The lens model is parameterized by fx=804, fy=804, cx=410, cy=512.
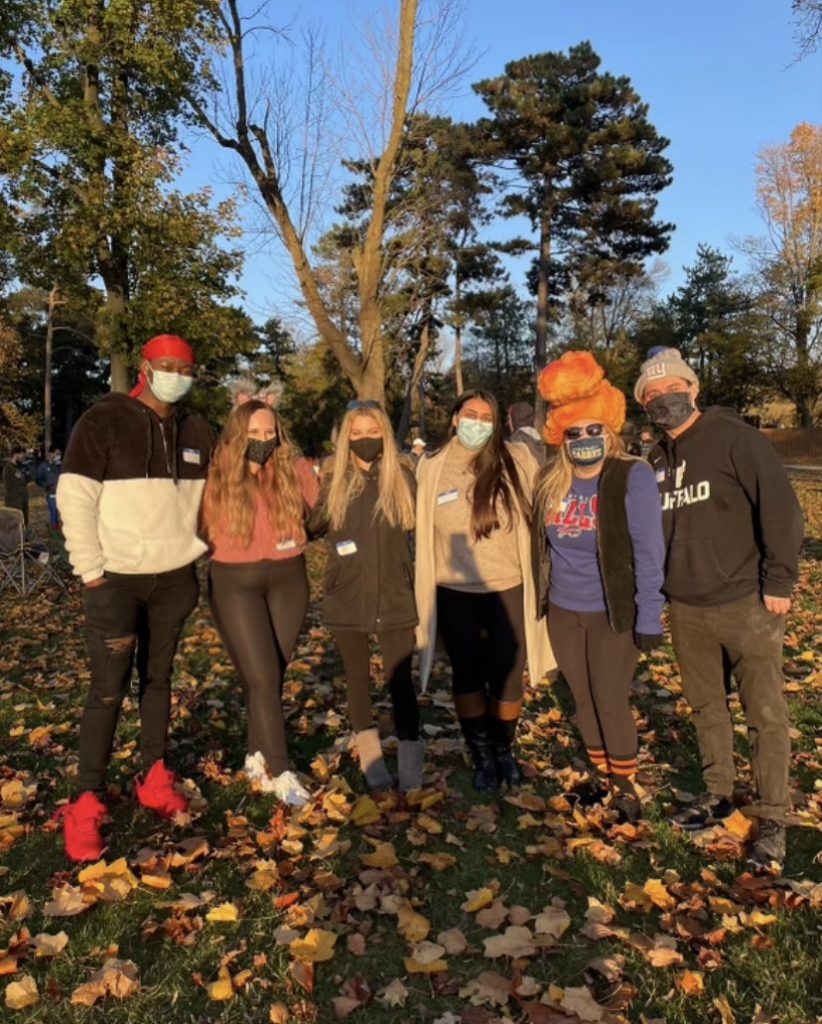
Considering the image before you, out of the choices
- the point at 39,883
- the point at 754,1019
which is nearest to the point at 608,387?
the point at 754,1019

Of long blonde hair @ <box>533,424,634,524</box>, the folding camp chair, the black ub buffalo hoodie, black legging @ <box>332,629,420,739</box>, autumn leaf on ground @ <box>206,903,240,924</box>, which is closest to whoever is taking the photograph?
autumn leaf on ground @ <box>206,903,240,924</box>

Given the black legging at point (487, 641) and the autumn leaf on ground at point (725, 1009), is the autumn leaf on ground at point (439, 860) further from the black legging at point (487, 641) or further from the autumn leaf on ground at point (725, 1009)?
the autumn leaf on ground at point (725, 1009)

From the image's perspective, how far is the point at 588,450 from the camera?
385 cm

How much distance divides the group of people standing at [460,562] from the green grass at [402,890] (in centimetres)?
23

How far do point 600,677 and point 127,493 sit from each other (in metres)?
2.40

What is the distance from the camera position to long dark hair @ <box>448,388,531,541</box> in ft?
13.6

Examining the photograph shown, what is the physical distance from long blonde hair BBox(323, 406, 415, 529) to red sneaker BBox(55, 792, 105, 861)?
1744 millimetres

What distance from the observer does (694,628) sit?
12.6ft

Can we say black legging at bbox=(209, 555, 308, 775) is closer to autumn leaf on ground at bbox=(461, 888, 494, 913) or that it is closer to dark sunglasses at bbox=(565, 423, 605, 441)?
autumn leaf on ground at bbox=(461, 888, 494, 913)

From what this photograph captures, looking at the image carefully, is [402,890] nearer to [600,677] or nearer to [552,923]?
[552,923]

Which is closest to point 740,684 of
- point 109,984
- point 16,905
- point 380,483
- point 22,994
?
point 380,483

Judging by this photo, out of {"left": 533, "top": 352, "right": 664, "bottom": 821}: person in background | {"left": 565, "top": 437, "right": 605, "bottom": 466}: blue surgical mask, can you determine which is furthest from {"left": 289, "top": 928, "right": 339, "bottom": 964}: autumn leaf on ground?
{"left": 565, "top": 437, "right": 605, "bottom": 466}: blue surgical mask

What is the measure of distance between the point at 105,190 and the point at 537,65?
21.8 metres

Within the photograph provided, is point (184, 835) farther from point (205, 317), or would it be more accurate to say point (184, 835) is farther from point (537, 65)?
point (537, 65)
